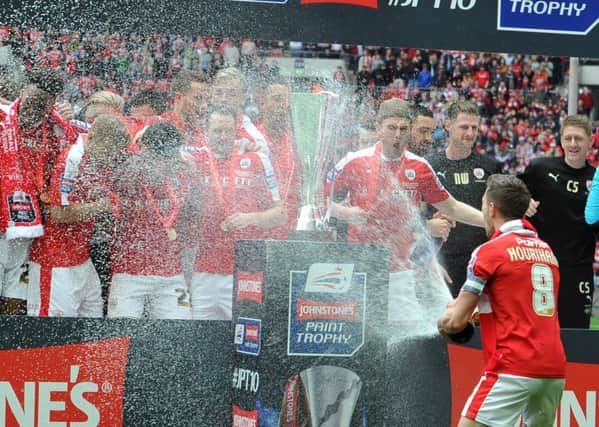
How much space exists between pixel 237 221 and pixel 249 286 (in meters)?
1.19

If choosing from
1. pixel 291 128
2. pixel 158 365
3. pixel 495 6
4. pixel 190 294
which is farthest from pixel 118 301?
pixel 495 6

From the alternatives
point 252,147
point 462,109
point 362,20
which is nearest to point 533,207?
point 462,109

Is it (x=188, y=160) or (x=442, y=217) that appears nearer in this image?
(x=188, y=160)

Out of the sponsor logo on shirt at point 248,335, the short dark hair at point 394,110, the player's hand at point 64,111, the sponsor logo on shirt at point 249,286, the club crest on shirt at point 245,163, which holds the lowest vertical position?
the sponsor logo on shirt at point 248,335

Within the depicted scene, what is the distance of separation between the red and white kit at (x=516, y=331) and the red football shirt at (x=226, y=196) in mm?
2055

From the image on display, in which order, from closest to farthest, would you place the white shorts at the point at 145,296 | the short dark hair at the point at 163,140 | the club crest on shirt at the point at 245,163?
the white shorts at the point at 145,296
the short dark hair at the point at 163,140
the club crest on shirt at the point at 245,163

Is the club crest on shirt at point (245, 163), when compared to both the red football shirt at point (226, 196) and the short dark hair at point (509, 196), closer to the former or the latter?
the red football shirt at point (226, 196)

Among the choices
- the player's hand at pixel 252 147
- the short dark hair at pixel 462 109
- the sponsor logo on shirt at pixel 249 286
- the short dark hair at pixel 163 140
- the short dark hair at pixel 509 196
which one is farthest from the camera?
the short dark hair at pixel 462 109

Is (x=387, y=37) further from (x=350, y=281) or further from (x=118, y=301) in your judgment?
(x=118, y=301)

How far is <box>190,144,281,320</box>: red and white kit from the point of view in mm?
6254

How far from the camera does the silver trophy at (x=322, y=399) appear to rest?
493cm

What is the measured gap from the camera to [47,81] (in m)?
5.89

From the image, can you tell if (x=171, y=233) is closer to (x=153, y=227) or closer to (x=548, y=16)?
(x=153, y=227)

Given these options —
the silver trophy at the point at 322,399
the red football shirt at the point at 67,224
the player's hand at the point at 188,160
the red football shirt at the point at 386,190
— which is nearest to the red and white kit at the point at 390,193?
the red football shirt at the point at 386,190
